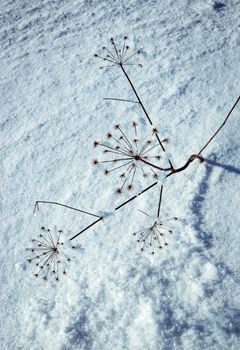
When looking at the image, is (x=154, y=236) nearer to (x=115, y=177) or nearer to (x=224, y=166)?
(x=115, y=177)

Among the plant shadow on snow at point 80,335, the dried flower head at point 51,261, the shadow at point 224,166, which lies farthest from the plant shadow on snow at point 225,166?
the plant shadow on snow at point 80,335

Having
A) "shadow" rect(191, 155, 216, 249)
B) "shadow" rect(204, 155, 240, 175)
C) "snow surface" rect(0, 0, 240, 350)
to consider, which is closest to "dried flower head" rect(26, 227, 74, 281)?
"snow surface" rect(0, 0, 240, 350)

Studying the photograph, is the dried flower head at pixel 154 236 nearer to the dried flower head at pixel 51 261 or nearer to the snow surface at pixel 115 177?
the snow surface at pixel 115 177

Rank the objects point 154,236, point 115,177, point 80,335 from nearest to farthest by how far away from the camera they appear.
→ point 80,335, point 154,236, point 115,177

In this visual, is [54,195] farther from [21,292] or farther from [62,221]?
Answer: [21,292]

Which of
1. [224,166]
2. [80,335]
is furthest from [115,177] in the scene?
[80,335]

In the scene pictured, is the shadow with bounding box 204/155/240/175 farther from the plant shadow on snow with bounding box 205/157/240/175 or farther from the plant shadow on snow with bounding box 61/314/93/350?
the plant shadow on snow with bounding box 61/314/93/350

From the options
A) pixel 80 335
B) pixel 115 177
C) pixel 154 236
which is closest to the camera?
pixel 80 335
